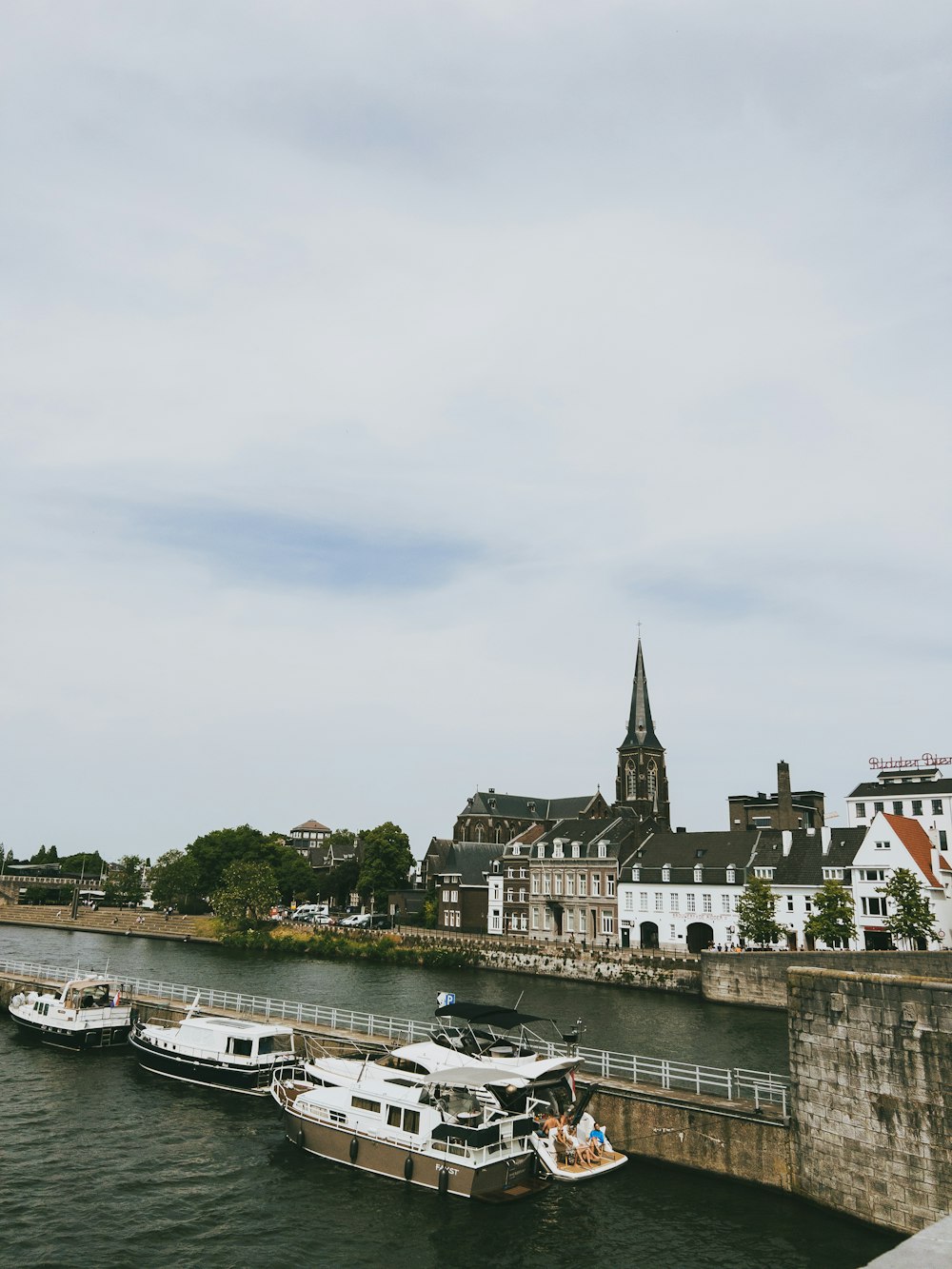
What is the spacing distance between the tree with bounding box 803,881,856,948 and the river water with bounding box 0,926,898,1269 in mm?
53638

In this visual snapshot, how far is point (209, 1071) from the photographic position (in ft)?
133

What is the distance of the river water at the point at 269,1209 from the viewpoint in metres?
24.7

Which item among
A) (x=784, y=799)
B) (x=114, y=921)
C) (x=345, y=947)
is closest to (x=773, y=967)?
(x=784, y=799)

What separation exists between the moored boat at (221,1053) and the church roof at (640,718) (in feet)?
333

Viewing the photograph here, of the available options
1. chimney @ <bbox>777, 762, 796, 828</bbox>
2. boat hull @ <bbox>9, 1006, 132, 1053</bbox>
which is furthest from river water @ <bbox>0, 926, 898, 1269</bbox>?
chimney @ <bbox>777, 762, 796, 828</bbox>

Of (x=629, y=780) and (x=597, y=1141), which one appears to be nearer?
(x=597, y=1141)

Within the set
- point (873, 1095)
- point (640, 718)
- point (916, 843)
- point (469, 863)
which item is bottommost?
point (873, 1095)

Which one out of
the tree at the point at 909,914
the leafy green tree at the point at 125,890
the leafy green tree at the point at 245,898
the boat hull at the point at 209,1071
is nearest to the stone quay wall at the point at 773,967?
the tree at the point at 909,914

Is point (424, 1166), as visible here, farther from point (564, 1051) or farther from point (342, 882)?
point (342, 882)

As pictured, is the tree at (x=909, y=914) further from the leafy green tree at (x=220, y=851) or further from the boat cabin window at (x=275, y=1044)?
Answer: the leafy green tree at (x=220, y=851)

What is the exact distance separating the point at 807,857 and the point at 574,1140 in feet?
214

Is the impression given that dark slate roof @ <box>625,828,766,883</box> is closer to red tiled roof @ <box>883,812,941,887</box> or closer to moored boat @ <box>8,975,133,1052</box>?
red tiled roof @ <box>883,812,941,887</box>

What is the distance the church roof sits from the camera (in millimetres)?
138625

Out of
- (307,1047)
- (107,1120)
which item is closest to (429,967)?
(307,1047)
